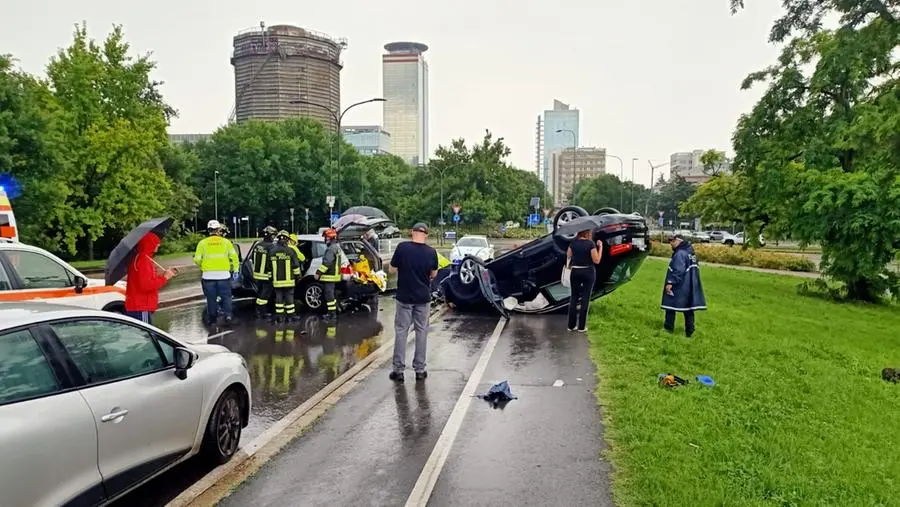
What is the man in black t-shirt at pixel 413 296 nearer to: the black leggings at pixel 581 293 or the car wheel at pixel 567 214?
the black leggings at pixel 581 293

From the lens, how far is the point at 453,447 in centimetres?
539

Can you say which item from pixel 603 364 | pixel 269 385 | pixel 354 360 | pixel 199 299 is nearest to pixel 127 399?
pixel 269 385

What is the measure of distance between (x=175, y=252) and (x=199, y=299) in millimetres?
29976

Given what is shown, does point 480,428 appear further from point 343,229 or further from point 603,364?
point 343,229

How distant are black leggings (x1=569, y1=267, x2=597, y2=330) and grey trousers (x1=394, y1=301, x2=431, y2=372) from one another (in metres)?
3.80

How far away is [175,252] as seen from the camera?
4331 centimetres

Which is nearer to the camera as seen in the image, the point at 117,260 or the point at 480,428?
the point at 480,428

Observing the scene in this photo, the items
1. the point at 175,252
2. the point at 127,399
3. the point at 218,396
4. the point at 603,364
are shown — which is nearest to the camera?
the point at 127,399

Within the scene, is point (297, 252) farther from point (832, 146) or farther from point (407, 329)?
point (832, 146)

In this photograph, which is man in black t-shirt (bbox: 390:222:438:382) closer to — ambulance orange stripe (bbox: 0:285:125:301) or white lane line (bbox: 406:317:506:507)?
white lane line (bbox: 406:317:506:507)

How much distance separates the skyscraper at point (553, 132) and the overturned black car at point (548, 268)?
10258cm

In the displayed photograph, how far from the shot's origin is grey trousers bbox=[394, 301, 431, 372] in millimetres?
7703

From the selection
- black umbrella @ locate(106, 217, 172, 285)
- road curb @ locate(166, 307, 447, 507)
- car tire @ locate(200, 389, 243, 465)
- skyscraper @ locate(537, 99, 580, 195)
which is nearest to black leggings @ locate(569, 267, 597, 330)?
road curb @ locate(166, 307, 447, 507)

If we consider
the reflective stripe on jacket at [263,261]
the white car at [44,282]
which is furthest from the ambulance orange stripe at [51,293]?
the reflective stripe on jacket at [263,261]
